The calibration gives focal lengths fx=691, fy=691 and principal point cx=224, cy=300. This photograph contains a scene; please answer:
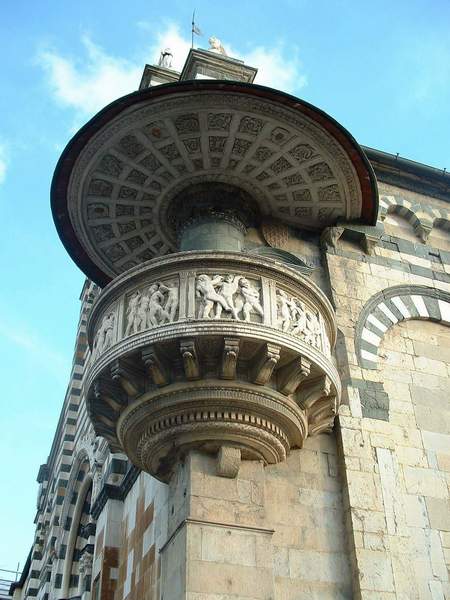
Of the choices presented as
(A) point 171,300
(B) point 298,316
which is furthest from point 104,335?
(B) point 298,316

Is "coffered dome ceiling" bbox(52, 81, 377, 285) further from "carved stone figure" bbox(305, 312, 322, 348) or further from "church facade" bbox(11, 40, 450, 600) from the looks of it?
"carved stone figure" bbox(305, 312, 322, 348)

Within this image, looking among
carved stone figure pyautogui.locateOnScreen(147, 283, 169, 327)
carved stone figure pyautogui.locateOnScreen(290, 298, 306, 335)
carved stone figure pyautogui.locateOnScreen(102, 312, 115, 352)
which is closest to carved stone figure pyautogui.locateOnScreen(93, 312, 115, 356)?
carved stone figure pyautogui.locateOnScreen(102, 312, 115, 352)

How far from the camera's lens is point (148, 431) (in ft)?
26.0

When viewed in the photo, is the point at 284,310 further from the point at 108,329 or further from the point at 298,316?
the point at 108,329

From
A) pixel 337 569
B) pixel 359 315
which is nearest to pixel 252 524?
pixel 337 569

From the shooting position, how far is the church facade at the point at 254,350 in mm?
7492

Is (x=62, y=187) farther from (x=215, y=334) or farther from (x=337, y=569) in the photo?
(x=337, y=569)

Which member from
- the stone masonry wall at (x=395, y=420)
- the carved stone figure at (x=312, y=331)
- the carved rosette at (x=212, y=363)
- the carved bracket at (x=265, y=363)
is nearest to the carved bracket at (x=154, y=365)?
the carved rosette at (x=212, y=363)

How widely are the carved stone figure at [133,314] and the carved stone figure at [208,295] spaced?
77 centimetres

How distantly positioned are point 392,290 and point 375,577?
4.41 meters

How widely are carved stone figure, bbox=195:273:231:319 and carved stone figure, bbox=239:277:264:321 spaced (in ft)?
0.70

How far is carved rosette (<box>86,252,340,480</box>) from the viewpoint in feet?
24.6

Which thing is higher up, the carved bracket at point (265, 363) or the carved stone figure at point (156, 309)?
the carved stone figure at point (156, 309)

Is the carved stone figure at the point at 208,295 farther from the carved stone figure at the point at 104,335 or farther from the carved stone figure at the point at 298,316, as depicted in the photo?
the carved stone figure at the point at 104,335
